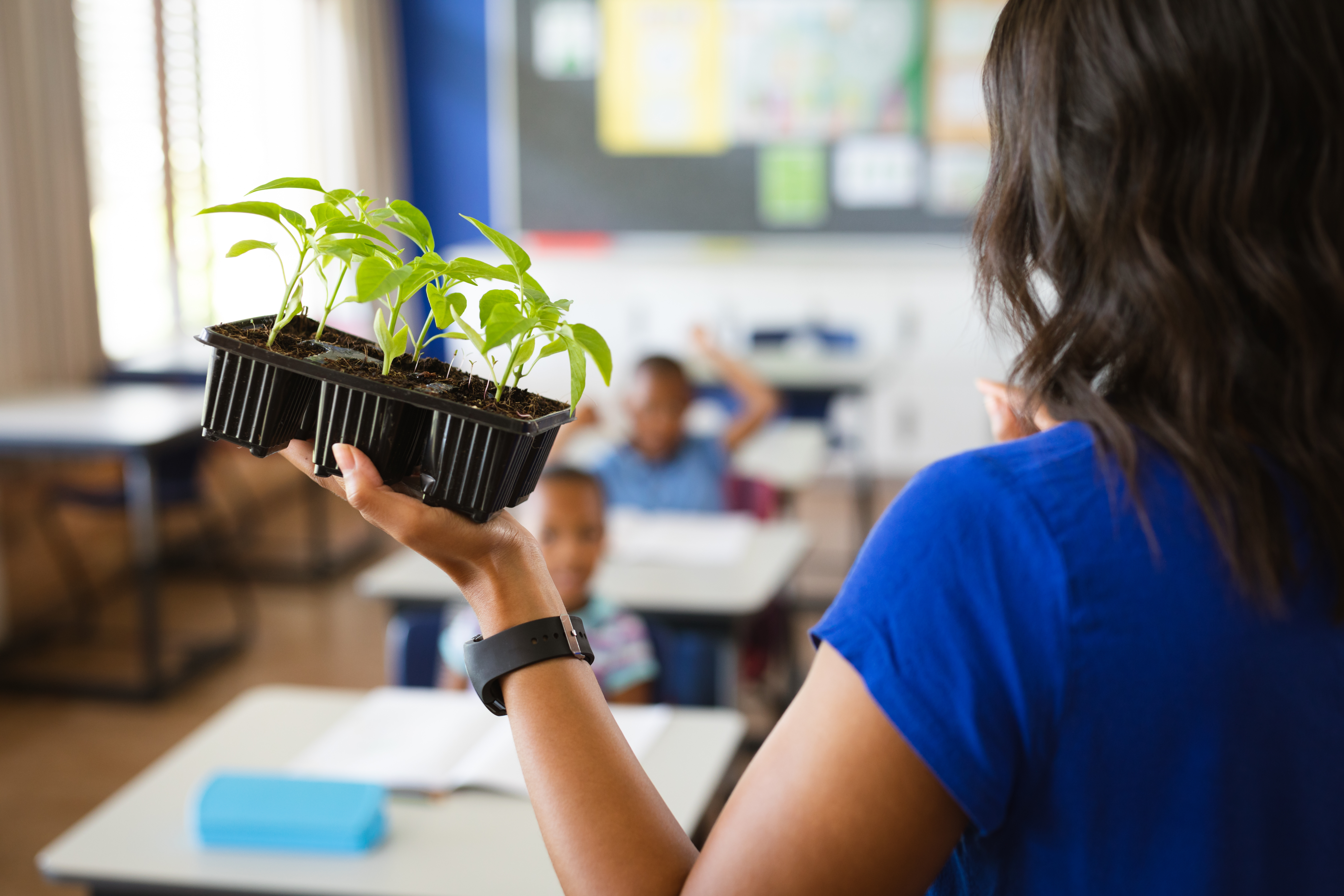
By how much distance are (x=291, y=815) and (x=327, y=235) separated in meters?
0.84

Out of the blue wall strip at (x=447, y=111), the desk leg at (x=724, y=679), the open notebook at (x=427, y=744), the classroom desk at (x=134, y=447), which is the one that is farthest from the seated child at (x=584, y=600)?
the blue wall strip at (x=447, y=111)

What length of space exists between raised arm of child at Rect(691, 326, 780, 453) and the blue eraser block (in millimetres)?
2560

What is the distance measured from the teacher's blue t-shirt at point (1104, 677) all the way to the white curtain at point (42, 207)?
445 centimetres

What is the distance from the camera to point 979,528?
59 cm

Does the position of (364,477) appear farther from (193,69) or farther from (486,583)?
(193,69)

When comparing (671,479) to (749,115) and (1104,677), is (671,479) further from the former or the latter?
(749,115)

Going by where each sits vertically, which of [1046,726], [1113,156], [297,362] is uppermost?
[1113,156]

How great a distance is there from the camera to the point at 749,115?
6465mm

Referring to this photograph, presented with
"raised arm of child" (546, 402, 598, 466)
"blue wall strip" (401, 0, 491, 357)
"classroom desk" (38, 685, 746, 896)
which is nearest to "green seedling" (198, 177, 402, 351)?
"classroom desk" (38, 685, 746, 896)

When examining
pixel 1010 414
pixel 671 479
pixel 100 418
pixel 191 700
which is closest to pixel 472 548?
pixel 1010 414

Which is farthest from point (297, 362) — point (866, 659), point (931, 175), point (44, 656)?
point (931, 175)

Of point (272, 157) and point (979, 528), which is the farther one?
point (272, 157)

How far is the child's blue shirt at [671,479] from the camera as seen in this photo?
11.3 feet

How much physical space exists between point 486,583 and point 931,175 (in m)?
5.91
